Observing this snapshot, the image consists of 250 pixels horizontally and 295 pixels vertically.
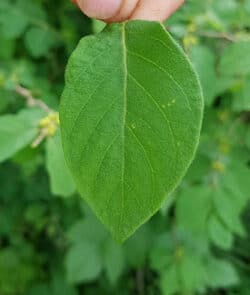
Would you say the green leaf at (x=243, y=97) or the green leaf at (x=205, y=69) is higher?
the green leaf at (x=205, y=69)

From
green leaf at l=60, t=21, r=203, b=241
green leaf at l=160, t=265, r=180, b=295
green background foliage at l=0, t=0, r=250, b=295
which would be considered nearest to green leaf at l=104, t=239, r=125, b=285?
green background foliage at l=0, t=0, r=250, b=295

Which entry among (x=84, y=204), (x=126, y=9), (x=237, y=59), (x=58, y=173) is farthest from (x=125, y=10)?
(x=84, y=204)

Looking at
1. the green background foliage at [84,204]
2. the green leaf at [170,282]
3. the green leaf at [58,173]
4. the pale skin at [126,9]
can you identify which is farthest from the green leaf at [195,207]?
the pale skin at [126,9]

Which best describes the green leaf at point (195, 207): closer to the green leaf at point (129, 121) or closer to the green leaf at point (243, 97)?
the green leaf at point (243, 97)

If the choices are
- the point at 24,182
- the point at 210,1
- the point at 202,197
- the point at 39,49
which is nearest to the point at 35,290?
the point at 24,182

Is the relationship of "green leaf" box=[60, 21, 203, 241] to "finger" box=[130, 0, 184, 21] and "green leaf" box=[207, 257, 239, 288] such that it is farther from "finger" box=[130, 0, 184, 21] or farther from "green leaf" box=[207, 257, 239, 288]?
"green leaf" box=[207, 257, 239, 288]

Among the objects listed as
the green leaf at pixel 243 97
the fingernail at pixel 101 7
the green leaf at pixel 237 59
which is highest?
the fingernail at pixel 101 7
